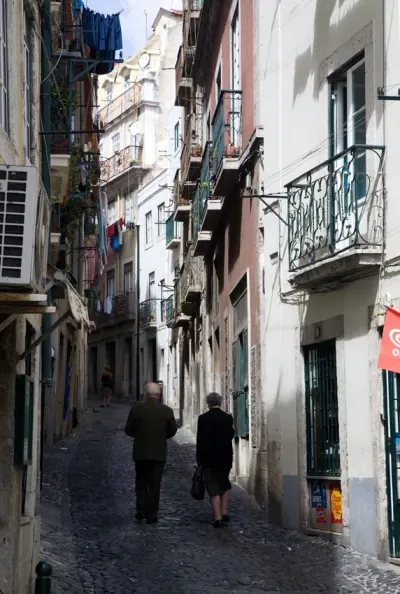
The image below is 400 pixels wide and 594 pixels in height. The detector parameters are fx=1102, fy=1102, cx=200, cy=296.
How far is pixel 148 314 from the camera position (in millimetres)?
47656

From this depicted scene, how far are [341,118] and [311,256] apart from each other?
171cm

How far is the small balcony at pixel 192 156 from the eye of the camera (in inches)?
1010

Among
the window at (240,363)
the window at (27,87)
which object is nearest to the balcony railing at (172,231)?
the window at (240,363)

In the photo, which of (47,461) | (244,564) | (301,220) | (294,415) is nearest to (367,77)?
(301,220)

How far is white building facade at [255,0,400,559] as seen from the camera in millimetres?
11250

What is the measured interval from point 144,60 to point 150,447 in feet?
133

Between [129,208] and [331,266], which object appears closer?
[331,266]

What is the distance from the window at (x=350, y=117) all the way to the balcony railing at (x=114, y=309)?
36.8 meters

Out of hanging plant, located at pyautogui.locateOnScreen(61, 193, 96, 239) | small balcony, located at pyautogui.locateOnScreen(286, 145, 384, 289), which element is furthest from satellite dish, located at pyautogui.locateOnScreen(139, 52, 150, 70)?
small balcony, located at pyautogui.locateOnScreen(286, 145, 384, 289)

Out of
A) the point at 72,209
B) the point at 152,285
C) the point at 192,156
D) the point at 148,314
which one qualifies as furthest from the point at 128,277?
the point at 72,209

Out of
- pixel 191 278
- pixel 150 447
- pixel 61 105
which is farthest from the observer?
pixel 191 278

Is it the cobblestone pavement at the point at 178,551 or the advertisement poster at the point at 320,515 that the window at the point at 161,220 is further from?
the advertisement poster at the point at 320,515

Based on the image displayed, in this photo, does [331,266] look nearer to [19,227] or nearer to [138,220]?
[19,227]

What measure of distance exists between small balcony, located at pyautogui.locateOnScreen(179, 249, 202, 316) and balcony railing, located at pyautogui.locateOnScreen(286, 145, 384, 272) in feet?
48.1
